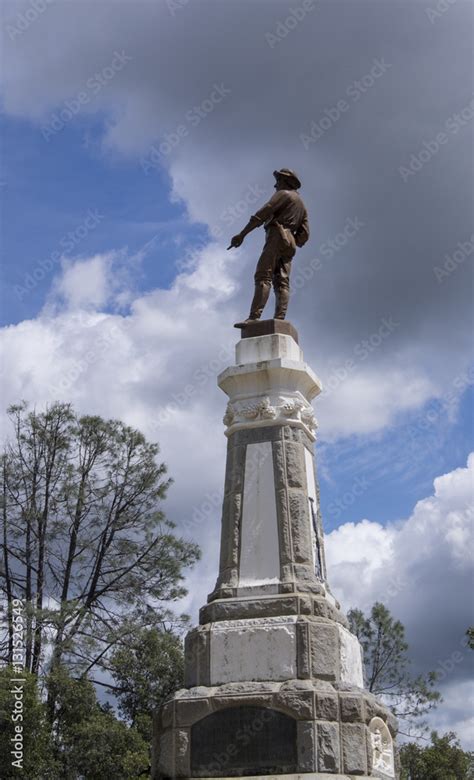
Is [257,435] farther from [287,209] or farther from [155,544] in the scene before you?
[155,544]

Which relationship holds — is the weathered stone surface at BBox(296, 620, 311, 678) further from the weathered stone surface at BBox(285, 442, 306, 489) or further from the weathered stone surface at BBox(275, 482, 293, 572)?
the weathered stone surface at BBox(285, 442, 306, 489)

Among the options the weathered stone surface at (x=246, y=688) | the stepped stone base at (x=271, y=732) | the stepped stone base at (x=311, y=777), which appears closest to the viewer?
the stepped stone base at (x=311, y=777)

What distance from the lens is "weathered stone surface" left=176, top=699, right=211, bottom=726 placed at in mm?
8773

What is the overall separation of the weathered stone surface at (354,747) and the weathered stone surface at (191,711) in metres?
1.37

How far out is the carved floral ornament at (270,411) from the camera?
10.3 metres

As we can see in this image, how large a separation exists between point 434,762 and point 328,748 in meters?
21.5

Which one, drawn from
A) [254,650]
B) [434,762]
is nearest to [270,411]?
[254,650]

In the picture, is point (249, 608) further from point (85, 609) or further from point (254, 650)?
point (85, 609)

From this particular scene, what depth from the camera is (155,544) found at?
23.8 metres

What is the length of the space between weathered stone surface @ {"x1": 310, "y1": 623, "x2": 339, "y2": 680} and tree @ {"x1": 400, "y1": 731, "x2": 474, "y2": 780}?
19752mm

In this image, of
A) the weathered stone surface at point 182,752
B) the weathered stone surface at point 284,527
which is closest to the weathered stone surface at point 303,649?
the weathered stone surface at point 284,527

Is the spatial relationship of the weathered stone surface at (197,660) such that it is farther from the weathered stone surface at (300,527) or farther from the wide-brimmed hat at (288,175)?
the wide-brimmed hat at (288,175)

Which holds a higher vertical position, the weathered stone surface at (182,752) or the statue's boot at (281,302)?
the statue's boot at (281,302)

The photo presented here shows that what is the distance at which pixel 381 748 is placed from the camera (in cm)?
899
